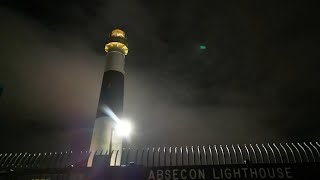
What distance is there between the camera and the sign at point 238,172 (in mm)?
8477

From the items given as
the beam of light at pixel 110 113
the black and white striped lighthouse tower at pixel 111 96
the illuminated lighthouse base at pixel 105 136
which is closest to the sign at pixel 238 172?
the black and white striped lighthouse tower at pixel 111 96

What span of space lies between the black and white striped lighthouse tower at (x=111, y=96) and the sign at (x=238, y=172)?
34.1 feet

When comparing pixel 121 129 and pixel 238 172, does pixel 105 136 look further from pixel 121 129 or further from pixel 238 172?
pixel 238 172

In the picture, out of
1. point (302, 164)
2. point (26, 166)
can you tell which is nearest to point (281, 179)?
point (302, 164)

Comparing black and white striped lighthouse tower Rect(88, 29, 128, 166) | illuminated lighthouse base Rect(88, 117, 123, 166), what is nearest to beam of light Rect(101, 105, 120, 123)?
black and white striped lighthouse tower Rect(88, 29, 128, 166)

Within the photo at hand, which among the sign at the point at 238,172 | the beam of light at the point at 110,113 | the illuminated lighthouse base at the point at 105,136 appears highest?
the beam of light at the point at 110,113

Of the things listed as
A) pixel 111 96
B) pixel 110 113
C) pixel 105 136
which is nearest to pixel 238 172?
pixel 105 136

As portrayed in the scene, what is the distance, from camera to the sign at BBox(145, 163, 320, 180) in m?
8.48

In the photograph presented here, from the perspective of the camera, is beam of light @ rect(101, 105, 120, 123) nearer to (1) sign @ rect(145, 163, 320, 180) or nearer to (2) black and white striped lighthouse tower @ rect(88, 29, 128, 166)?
(2) black and white striped lighthouse tower @ rect(88, 29, 128, 166)

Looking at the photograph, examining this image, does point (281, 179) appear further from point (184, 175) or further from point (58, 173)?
point (58, 173)

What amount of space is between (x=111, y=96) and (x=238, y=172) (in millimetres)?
16390

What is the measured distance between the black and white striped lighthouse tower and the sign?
10401mm

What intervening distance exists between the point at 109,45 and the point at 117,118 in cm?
873

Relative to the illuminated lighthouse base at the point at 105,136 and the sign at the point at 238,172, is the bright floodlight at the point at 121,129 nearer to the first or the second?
the illuminated lighthouse base at the point at 105,136
